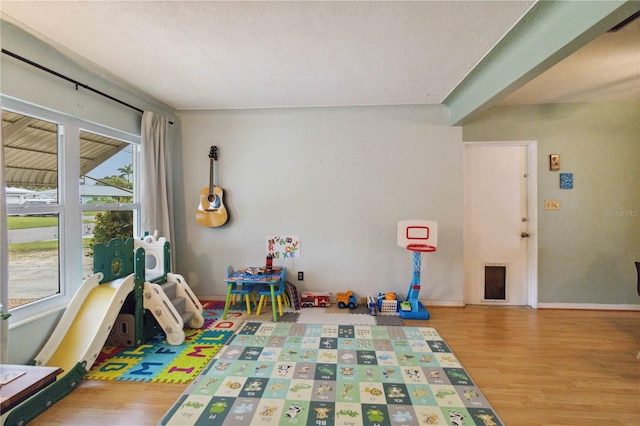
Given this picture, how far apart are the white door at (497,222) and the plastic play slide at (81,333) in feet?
11.5

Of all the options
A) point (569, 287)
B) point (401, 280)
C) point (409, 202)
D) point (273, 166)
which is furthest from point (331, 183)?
point (569, 287)

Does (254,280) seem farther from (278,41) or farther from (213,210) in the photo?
(278,41)

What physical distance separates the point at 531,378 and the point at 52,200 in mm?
3681

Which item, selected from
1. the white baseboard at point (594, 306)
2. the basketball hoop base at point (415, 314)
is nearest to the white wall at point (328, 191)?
the basketball hoop base at point (415, 314)

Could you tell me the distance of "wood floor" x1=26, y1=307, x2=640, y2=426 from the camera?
165cm

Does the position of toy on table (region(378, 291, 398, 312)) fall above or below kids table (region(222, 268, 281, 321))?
below

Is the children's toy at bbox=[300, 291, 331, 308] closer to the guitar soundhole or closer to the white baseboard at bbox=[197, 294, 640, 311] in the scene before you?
the white baseboard at bbox=[197, 294, 640, 311]

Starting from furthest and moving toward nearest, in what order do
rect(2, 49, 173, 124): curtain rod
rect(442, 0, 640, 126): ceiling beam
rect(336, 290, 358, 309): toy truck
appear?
rect(336, 290, 358, 309): toy truck, rect(2, 49, 173, 124): curtain rod, rect(442, 0, 640, 126): ceiling beam

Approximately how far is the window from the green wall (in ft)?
12.7

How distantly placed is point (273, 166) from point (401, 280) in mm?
1985

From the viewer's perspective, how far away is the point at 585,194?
3266 mm

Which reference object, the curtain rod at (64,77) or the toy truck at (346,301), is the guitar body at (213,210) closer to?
the curtain rod at (64,77)

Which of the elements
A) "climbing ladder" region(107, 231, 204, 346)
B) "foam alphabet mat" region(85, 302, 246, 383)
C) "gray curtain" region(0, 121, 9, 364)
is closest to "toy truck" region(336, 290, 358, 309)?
"foam alphabet mat" region(85, 302, 246, 383)

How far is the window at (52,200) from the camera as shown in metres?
2.02
